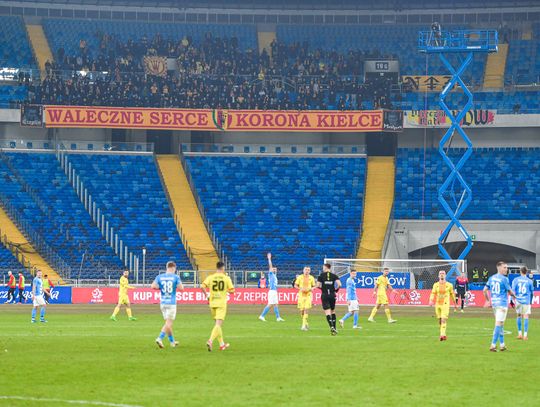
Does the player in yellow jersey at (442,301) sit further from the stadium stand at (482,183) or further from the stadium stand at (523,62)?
the stadium stand at (523,62)

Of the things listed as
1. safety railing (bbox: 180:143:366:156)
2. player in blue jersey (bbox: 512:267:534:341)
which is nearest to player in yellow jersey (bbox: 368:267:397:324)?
player in blue jersey (bbox: 512:267:534:341)

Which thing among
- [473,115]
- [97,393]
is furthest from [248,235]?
[97,393]

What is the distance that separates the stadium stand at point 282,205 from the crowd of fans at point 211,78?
454 cm

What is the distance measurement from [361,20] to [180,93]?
17.0 m

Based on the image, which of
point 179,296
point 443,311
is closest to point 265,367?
point 443,311

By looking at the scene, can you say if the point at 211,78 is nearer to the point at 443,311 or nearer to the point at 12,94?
the point at 12,94

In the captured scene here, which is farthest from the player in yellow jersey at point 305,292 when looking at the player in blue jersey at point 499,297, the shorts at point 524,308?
the player in blue jersey at point 499,297

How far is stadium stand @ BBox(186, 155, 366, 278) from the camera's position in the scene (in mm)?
Result: 73938

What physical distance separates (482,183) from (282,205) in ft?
46.4

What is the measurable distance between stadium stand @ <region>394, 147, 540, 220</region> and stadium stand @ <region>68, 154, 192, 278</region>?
15934mm

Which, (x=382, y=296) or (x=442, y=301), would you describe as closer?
(x=442, y=301)

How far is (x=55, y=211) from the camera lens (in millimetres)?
74875

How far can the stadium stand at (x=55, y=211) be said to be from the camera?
70688 millimetres

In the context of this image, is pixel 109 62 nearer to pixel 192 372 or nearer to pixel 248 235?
pixel 248 235
